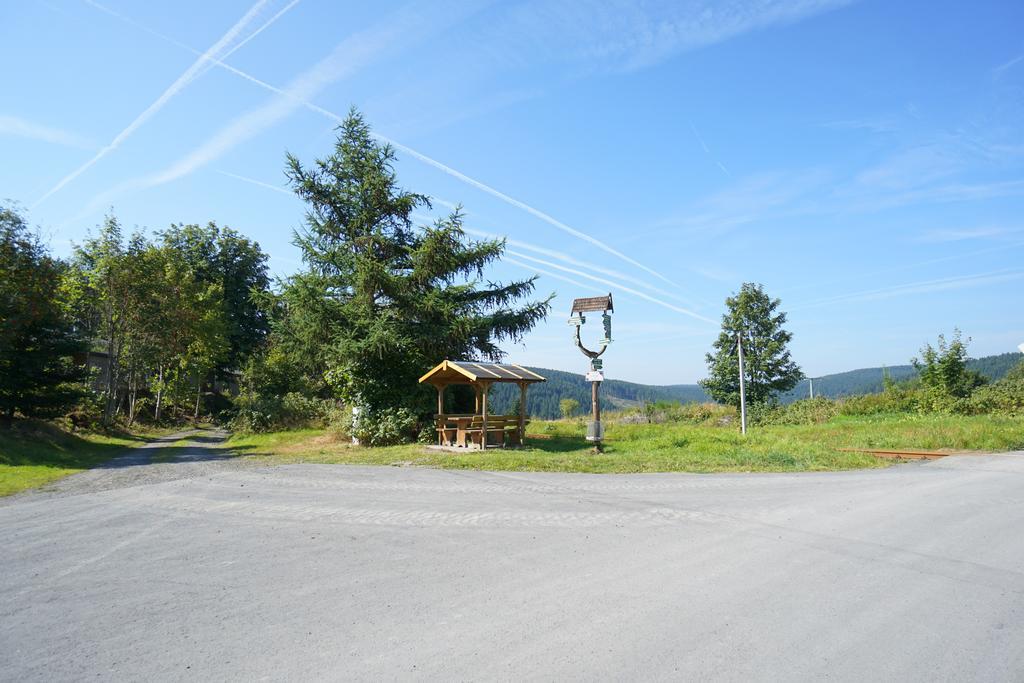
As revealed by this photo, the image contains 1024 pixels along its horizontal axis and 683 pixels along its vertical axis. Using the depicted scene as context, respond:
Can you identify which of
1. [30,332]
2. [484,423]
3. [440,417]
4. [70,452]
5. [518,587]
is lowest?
[518,587]

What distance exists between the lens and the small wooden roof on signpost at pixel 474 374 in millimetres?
17703

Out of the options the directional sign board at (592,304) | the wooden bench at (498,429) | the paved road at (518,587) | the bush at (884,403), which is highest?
the directional sign board at (592,304)

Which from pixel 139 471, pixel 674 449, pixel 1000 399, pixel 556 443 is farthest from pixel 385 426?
pixel 1000 399

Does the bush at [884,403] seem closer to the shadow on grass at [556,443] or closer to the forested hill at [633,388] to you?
the forested hill at [633,388]

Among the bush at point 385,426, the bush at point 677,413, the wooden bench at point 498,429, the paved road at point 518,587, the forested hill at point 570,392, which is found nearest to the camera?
the paved road at point 518,587

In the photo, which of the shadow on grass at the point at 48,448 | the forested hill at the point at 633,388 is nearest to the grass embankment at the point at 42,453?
the shadow on grass at the point at 48,448

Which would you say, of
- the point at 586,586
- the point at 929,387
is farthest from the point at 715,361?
the point at 586,586

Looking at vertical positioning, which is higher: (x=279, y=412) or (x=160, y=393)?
(x=160, y=393)

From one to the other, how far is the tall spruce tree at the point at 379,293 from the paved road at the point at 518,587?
1171 centimetres

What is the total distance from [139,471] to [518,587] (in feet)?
40.4

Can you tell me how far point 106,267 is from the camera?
2603 centimetres

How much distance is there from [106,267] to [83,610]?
26.2 metres

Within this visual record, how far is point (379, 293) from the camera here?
2173cm

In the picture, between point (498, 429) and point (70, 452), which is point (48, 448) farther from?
point (498, 429)
